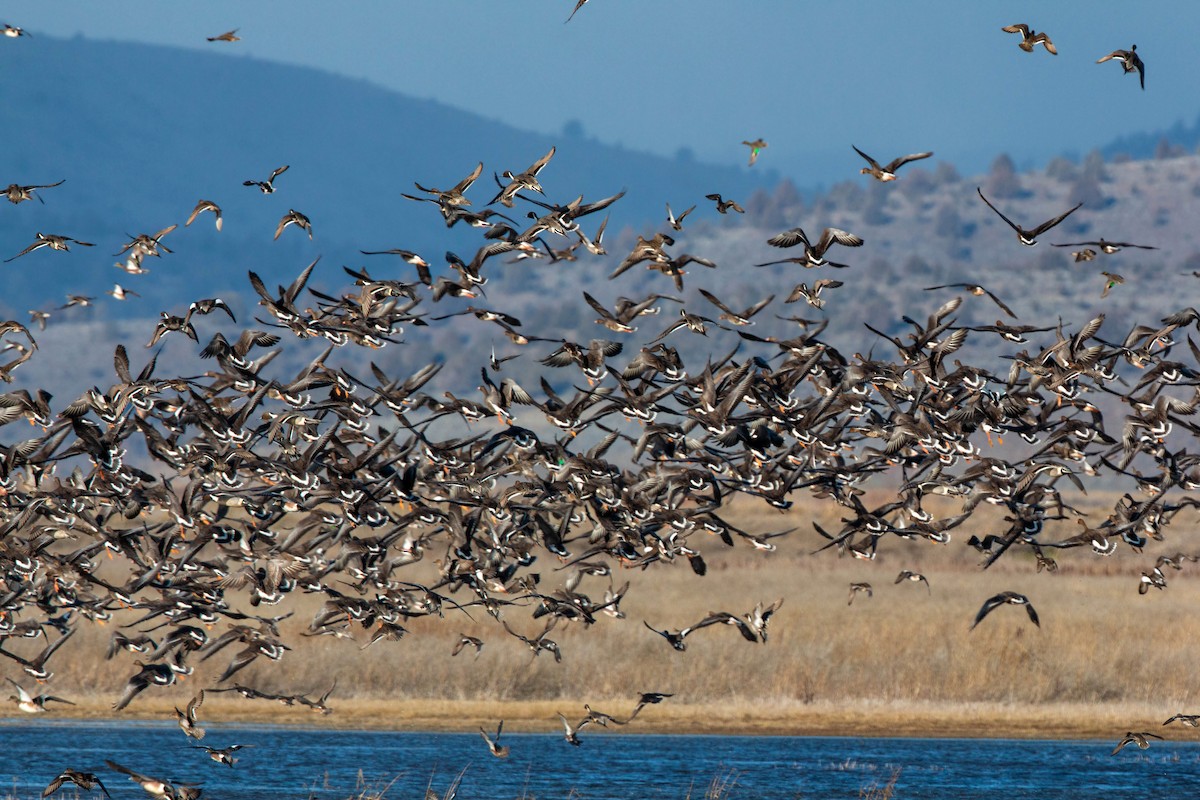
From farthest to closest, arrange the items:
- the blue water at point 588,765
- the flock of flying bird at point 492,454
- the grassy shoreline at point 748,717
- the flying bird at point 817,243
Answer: the grassy shoreline at point 748,717 < the blue water at point 588,765 < the flying bird at point 817,243 < the flock of flying bird at point 492,454

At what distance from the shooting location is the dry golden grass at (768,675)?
41.8m

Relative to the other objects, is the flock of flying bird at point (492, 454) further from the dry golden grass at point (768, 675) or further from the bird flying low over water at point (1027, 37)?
the dry golden grass at point (768, 675)

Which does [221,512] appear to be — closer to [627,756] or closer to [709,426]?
[709,426]

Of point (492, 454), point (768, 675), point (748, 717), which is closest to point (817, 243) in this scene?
point (492, 454)

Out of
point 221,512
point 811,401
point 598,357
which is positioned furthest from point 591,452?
point 221,512

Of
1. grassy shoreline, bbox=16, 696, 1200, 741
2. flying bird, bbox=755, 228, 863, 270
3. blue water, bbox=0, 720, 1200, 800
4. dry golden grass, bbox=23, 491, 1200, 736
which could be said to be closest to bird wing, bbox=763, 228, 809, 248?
flying bird, bbox=755, 228, 863, 270

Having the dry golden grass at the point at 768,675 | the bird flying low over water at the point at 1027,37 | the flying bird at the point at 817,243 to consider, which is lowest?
the dry golden grass at the point at 768,675

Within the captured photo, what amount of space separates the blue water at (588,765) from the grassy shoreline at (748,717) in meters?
0.62

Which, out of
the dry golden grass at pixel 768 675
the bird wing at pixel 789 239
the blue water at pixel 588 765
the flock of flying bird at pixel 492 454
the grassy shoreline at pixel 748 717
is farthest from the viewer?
the dry golden grass at pixel 768 675

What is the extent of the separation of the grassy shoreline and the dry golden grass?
58 mm

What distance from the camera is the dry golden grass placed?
41.8m

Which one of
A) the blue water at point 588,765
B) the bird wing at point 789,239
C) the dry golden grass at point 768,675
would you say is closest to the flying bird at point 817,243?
the bird wing at point 789,239

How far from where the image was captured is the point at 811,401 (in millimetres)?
23328

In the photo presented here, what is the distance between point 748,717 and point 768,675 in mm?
2440
